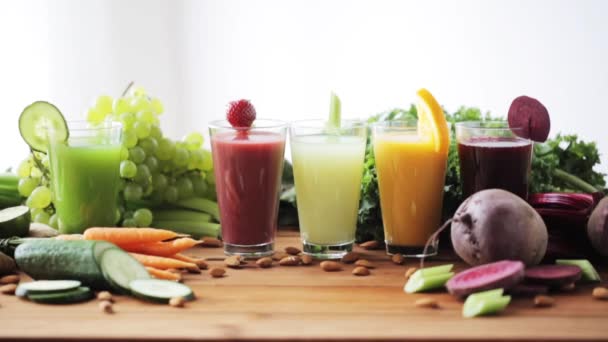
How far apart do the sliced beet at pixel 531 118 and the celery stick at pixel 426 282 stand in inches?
17.7

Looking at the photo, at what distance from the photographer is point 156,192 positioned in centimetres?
250

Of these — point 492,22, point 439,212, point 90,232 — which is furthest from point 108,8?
point 439,212

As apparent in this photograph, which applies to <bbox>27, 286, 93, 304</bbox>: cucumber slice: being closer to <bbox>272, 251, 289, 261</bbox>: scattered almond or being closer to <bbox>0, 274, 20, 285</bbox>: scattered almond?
<bbox>0, 274, 20, 285</bbox>: scattered almond

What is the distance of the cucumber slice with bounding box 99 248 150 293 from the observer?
70.7 inches

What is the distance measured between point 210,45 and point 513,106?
2801mm

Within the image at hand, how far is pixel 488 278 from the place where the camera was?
1715mm

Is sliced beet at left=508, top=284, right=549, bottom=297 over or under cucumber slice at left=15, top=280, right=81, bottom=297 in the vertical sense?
under

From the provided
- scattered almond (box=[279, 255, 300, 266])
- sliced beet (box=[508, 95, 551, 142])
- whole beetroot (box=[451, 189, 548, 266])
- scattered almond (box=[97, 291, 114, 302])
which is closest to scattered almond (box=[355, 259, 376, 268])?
scattered almond (box=[279, 255, 300, 266])

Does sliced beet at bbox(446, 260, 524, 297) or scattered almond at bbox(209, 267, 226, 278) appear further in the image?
scattered almond at bbox(209, 267, 226, 278)

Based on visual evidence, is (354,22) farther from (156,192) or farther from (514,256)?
(514,256)

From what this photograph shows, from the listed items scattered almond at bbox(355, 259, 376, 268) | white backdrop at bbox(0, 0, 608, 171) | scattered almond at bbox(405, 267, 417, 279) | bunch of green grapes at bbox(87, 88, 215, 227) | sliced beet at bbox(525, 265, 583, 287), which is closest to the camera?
sliced beet at bbox(525, 265, 583, 287)

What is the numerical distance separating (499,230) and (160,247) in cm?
88

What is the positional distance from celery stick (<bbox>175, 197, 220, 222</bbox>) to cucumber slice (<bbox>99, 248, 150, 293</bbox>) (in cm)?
67

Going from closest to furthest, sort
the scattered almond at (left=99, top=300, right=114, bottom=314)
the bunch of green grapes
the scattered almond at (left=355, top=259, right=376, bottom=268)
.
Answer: the scattered almond at (left=99, top=300, right=114, bottom=314) < the scattered almond at (left=355, top=259, right=376, bottom=268) < the bunch of green grapes
